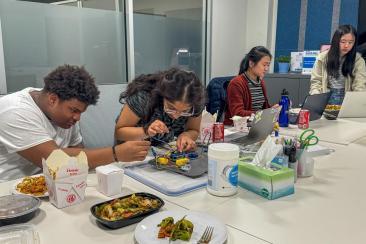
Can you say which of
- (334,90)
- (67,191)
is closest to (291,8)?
(334,90)

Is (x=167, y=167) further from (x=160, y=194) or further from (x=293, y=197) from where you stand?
(x=293, y=197)

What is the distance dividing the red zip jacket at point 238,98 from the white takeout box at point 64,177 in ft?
5.47

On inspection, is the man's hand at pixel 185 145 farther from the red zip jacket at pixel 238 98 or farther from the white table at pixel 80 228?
the red zip jacket at pixel 238 98

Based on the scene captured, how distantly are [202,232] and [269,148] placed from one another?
44 cm

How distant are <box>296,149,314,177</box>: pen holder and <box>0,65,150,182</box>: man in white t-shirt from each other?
595 millimetres

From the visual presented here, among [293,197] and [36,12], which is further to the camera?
[36,12]

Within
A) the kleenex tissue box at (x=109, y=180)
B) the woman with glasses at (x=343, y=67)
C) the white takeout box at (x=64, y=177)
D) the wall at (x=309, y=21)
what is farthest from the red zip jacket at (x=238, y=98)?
the wall at (x=309, y=21)

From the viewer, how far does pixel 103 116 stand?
205cm

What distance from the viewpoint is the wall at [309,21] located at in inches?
162

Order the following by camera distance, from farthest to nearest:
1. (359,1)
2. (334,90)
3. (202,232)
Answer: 1. (359,1)
2. (334,90)
3. (202,232)

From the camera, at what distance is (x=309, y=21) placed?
436cm

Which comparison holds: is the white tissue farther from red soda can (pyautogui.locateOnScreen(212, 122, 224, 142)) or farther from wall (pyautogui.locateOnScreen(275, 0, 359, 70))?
wall (pyautogui.locateOnScreen(275, 0, 359, 70))

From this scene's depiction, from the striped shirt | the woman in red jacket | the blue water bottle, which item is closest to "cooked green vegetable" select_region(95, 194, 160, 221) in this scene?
the blue water bottle

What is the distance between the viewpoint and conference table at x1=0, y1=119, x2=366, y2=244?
90 centimetres
